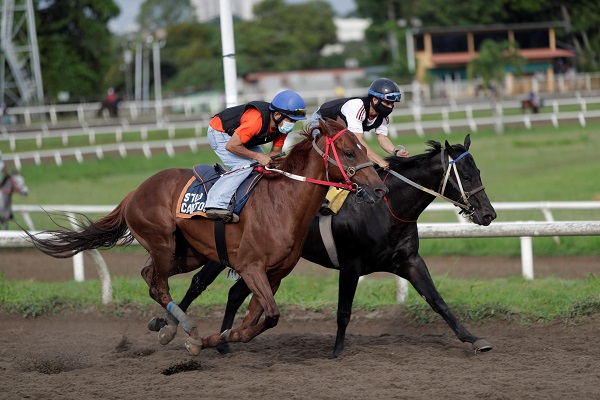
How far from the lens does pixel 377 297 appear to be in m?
9.45

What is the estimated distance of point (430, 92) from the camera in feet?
151

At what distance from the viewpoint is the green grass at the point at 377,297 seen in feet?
28.0

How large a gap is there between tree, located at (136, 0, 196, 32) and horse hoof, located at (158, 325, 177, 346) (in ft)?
349

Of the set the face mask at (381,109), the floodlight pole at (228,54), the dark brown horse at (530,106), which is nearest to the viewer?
the face mask at (381,109)

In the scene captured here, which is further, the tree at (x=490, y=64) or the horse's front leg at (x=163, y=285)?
the tree at (x=490, y=64)

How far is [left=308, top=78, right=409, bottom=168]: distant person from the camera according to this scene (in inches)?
301

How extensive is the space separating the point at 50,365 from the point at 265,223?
2.14 meters

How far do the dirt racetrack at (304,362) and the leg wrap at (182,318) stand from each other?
0.27 m

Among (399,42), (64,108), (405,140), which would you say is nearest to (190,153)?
(405,140)

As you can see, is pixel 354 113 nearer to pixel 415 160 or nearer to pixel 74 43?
pixel 415 160

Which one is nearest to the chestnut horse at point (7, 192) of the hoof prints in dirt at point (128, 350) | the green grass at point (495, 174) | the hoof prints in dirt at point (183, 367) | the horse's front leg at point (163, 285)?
the green grass at point (495, 174)

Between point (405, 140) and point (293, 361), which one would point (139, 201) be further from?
point (405, 140)

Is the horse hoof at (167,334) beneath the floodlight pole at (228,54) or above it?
beneath

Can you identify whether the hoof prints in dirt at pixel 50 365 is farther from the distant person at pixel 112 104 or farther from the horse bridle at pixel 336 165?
the distant person at pixel 112 104
